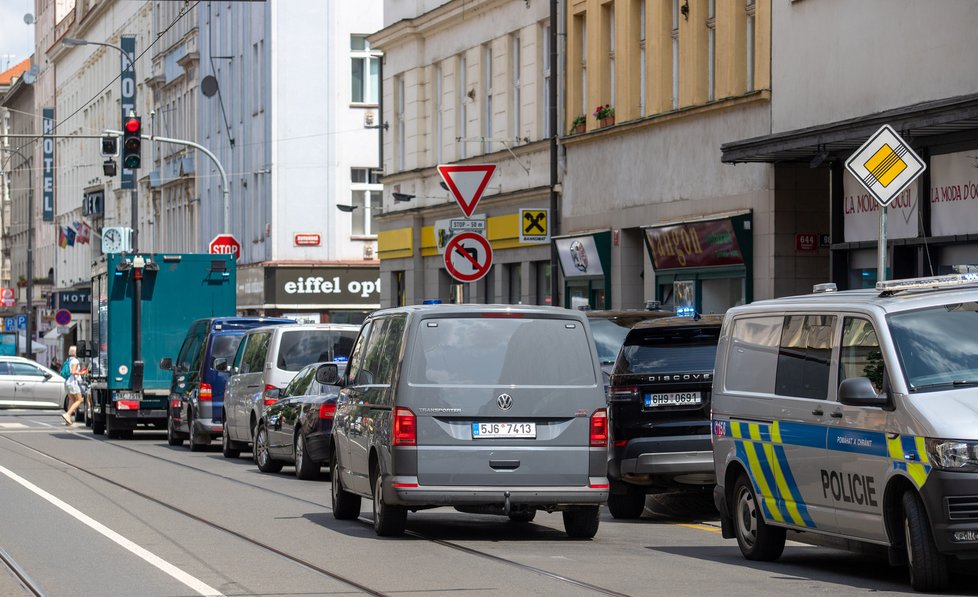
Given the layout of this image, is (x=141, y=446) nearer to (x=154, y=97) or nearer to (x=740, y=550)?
(x=740, y=550)

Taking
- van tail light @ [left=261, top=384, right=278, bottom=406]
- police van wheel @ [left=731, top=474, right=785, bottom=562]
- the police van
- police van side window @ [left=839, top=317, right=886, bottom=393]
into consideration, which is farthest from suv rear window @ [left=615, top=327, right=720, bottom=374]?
van tail light @ [left=261, top=384, right=278, bottom=406]

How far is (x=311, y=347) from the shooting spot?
85.7 ft

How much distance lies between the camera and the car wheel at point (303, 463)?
22703 millimetres

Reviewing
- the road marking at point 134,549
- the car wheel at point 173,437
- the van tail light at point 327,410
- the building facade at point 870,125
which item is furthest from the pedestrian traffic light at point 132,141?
Result: the road marking at point 134,549

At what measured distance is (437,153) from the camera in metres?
43.4

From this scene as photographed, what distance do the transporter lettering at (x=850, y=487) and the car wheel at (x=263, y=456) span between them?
13.3 metres

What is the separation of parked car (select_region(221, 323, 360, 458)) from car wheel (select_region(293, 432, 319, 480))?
2.45 metres

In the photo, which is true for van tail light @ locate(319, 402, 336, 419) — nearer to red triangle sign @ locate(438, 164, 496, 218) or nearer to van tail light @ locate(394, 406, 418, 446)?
red triangle sign @ locate(438, 164, 496, 218)

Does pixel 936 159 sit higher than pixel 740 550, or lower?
higher

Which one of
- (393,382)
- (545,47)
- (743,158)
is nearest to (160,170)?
(545,47)

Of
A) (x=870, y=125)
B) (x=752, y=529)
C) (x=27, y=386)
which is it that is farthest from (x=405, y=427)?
(x=27, y=386)

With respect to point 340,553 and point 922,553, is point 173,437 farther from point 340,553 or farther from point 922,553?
point 922,553

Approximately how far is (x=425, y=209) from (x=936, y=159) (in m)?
21.5

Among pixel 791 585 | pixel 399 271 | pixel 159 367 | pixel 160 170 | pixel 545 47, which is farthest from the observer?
pixel 160 170
